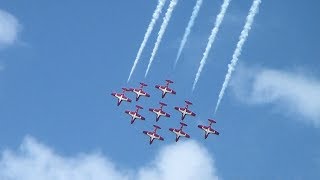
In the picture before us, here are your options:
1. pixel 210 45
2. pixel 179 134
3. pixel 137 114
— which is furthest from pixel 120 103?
pixel 210 45

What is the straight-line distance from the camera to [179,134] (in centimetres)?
14800

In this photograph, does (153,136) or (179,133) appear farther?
(153,136)

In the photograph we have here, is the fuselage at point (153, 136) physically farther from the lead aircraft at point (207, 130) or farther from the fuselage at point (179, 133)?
the lead aircraft at point (207, 130)

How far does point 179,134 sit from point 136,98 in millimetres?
11024

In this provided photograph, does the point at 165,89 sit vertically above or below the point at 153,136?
above

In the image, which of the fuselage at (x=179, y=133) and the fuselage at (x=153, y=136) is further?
the fuselage at (x=153, y=136)

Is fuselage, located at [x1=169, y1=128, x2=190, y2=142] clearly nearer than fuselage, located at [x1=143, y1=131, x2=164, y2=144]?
Yes

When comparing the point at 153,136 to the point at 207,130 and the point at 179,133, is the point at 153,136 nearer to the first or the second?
the point at 179,133

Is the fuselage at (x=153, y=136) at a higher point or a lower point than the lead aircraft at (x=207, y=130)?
lower

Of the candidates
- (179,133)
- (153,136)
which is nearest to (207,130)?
(179,133)

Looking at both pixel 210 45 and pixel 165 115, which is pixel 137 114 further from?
pixel 210 45

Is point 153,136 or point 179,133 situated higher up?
point 179,133

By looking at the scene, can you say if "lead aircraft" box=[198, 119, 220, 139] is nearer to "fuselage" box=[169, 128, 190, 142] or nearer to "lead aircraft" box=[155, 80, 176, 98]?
"fuselage" box=[169, 128, 190, 142]

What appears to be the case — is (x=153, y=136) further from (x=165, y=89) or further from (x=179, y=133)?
(x=165, y=89)
